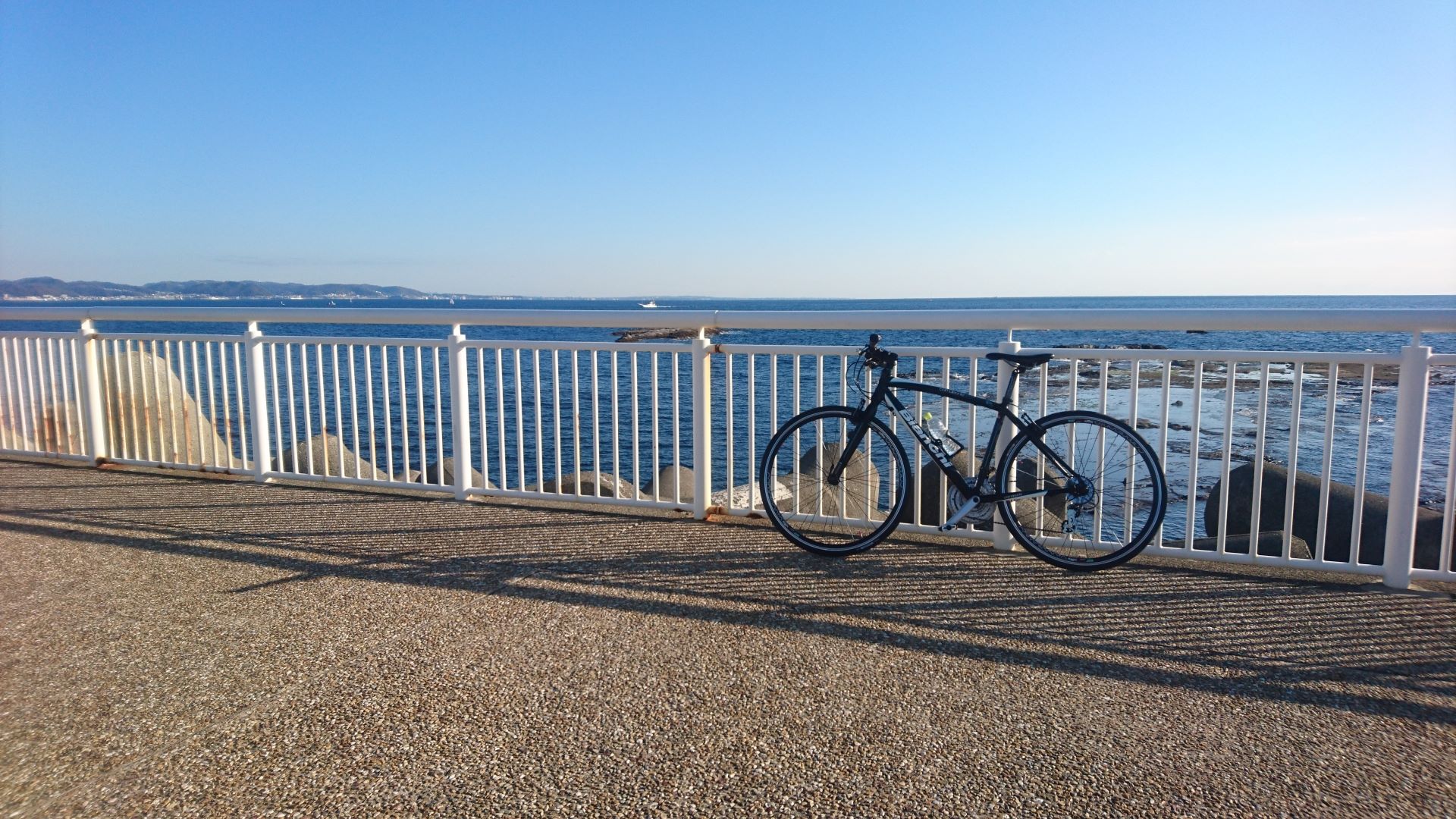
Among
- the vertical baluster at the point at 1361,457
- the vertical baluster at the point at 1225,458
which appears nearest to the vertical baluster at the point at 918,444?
the vertical baluster at the point at 1225,458

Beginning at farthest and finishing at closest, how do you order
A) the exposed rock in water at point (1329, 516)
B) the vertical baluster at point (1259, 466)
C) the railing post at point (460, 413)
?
the exposed rock in water at point (1329, 516) → the railing post at point (460, 413) → the vertical baluster at point (1259, 466)

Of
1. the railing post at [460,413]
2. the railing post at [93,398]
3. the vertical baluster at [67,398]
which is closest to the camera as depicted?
the railing post at [460,413]

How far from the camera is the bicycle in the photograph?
400cm

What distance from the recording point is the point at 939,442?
4.21m

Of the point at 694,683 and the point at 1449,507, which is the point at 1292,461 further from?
the point at 694,683

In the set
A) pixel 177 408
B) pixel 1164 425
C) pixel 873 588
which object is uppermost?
pixel 1164 425

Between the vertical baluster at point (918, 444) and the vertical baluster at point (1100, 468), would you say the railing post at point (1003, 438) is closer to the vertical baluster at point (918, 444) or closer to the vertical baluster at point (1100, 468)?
the vertical baluster at point (918, 444)

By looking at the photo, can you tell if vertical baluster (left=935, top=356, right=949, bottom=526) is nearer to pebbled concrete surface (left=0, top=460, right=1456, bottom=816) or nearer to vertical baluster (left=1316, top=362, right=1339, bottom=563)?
pebbled concrete surface (left=0, top=460, right=1456, bottom=816)

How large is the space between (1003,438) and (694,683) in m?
2.15

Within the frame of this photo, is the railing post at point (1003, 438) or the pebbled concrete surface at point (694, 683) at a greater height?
the railing post at point (1003, 438)

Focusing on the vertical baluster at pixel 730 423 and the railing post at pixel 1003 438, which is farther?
the vertical baluster at pixel 730 423

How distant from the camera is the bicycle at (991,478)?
4004 mm

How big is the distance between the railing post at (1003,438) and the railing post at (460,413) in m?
3.00

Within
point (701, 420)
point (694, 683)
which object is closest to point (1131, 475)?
point (701, 420)
